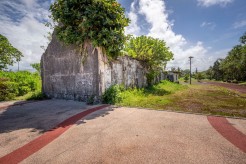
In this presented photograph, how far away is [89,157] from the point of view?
2.85 metres

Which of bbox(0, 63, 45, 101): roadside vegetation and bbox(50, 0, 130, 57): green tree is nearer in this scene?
bbox(50, 0, 130, 57): green tree

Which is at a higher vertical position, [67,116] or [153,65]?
[153,65]

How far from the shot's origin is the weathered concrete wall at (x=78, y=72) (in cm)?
832

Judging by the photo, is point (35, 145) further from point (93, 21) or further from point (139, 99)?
point (139, 99)

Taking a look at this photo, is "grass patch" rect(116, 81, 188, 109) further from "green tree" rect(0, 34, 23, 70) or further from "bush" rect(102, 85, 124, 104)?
"green tree" rect(0, 34, 23, 70)

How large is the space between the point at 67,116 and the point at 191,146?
183 inches

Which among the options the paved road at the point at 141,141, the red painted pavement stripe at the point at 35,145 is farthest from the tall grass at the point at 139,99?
the red painted pavement stripe at the point at 35,145

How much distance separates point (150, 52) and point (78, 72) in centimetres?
918

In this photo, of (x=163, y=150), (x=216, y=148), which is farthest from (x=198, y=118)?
(x=163, y=150)

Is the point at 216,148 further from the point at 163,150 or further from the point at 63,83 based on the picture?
the point at 63,83

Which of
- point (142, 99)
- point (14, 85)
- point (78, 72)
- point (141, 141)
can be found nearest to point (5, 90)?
point (14, 85)

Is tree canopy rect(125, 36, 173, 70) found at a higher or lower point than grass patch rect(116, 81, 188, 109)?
higher

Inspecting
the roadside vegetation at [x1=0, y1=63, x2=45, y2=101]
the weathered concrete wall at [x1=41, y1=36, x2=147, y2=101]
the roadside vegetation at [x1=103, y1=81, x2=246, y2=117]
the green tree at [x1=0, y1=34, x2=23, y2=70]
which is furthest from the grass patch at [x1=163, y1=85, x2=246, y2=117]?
the green tree at [x1=0, y1=34, x2=23, y2=70]

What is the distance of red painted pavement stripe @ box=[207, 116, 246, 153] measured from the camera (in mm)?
3355
